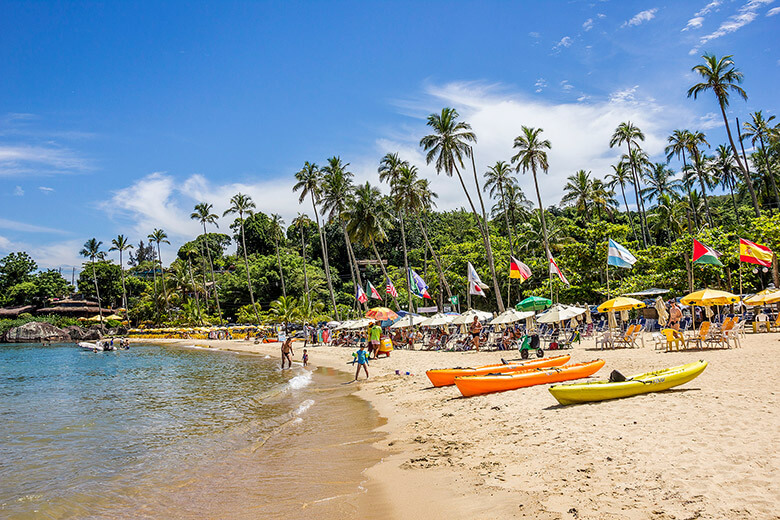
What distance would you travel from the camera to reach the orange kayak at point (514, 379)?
455 inches

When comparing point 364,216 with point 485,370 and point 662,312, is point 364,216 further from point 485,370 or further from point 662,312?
point 485,370

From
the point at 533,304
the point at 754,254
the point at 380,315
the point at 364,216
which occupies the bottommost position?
the point at 533,304

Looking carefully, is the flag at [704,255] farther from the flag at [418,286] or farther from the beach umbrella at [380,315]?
the beach umbrella at [380,315]

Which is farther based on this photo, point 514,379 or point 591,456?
point 514,379

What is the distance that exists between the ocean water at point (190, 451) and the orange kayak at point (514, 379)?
2316mm

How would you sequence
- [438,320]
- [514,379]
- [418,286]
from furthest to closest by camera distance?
[418,286] → [438,320] → [514,379]

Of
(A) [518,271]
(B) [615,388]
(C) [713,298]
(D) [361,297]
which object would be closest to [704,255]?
(C) [713,298]

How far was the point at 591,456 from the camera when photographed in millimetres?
6285

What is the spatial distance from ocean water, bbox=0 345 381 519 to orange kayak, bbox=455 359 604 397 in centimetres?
232

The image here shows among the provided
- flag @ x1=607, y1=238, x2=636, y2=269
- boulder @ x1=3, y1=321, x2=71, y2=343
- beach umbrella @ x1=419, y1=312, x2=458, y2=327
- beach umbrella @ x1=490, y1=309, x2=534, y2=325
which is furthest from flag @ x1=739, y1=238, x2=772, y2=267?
boulder @ x1=3, y1=321, x2=71, y2=343

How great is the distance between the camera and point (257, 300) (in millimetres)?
64125

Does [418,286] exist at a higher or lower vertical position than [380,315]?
higher

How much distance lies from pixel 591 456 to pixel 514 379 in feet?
17.9

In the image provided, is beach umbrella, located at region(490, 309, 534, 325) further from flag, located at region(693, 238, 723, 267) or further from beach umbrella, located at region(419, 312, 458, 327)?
flag, located at region(693, 238, 723, 267)
